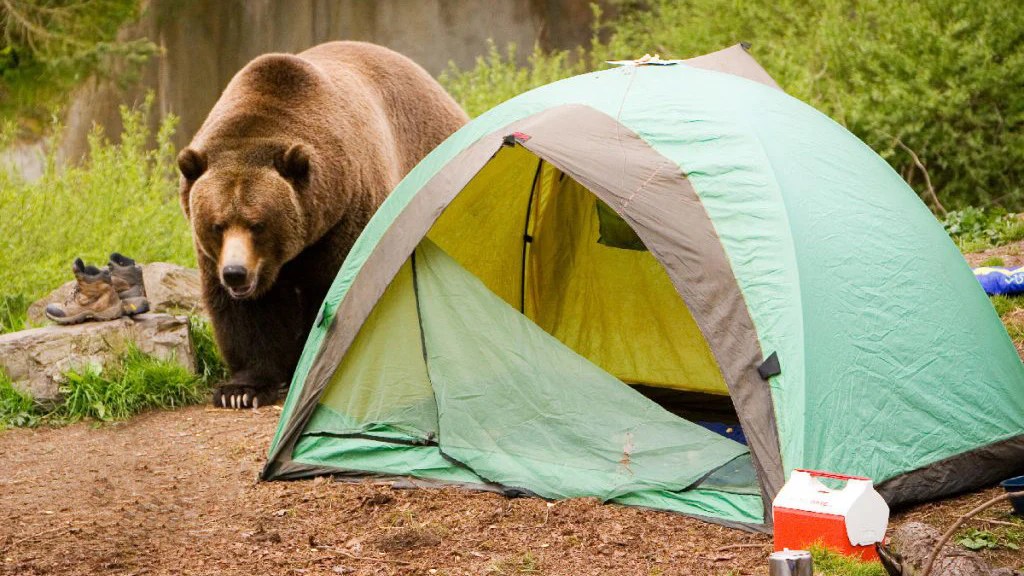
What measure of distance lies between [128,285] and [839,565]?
15.6ft

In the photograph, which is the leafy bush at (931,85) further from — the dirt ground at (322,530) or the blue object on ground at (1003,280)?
the dirt ground at (322,530)

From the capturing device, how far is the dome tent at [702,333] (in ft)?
13.0

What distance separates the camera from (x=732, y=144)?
4.38 metres

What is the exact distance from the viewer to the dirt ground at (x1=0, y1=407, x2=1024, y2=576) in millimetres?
3760

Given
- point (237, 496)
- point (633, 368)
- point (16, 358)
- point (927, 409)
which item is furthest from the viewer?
point (16, 358)

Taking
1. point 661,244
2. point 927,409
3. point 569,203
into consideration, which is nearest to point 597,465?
point 661,244

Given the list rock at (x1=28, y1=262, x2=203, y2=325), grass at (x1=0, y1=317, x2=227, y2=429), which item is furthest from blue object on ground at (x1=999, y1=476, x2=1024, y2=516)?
rock at (x1=28, y1=262, x2=203, y2=325)

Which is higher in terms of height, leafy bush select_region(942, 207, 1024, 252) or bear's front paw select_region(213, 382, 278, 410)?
leafy bush select_region(942, 207, 1024, 252)

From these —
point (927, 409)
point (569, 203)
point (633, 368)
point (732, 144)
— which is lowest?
point (633, 368)

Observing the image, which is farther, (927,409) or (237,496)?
(237,496)

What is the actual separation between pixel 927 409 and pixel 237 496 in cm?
265

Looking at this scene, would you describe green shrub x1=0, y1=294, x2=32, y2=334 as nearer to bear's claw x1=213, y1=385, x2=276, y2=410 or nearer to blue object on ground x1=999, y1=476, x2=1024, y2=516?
bear's claw x1=213, y1=385, x2=276, y2=410

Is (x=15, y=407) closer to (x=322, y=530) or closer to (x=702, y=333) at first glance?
(x=322, y=530)

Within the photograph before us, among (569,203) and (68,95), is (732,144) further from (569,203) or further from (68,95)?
(68,95)
